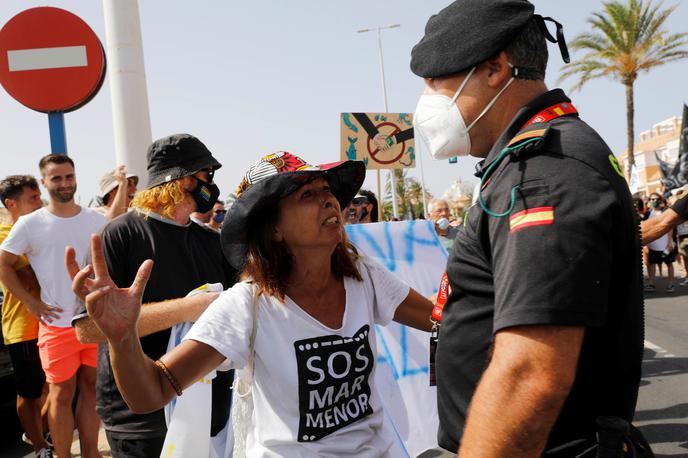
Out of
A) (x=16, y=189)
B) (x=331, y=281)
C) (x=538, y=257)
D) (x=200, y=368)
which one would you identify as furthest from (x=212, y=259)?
(x=16, y=189)

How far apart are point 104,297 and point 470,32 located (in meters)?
1.26

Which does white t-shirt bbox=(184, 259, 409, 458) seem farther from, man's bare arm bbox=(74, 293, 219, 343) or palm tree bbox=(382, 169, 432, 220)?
palm tree bbox=(382, 169, 432, 220)

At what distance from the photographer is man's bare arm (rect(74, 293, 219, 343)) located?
270 cm

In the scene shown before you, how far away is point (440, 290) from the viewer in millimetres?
1872

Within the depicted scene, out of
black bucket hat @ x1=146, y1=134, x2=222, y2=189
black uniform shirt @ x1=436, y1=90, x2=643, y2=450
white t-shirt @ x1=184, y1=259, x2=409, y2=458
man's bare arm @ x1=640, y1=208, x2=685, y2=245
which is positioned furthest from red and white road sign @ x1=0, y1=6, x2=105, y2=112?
man's bare arm @ x1=640, y1=208, x2=685, y2=245

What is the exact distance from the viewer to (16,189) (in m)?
5.77

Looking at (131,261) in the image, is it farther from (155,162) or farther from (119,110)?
(119,110)

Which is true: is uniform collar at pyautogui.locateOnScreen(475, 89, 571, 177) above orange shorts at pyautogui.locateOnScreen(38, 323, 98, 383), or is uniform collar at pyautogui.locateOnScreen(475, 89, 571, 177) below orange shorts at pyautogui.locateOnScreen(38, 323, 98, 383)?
above

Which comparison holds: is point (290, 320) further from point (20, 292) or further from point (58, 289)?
point (20, 292)

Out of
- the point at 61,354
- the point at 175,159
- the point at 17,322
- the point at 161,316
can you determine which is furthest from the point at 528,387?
the point at 17,322

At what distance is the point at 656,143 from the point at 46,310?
7773 centimetres

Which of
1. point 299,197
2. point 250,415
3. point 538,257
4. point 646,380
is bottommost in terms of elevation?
point 646,380

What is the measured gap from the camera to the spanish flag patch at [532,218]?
125 cm

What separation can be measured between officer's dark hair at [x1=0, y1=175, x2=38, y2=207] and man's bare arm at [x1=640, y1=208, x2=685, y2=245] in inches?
209
